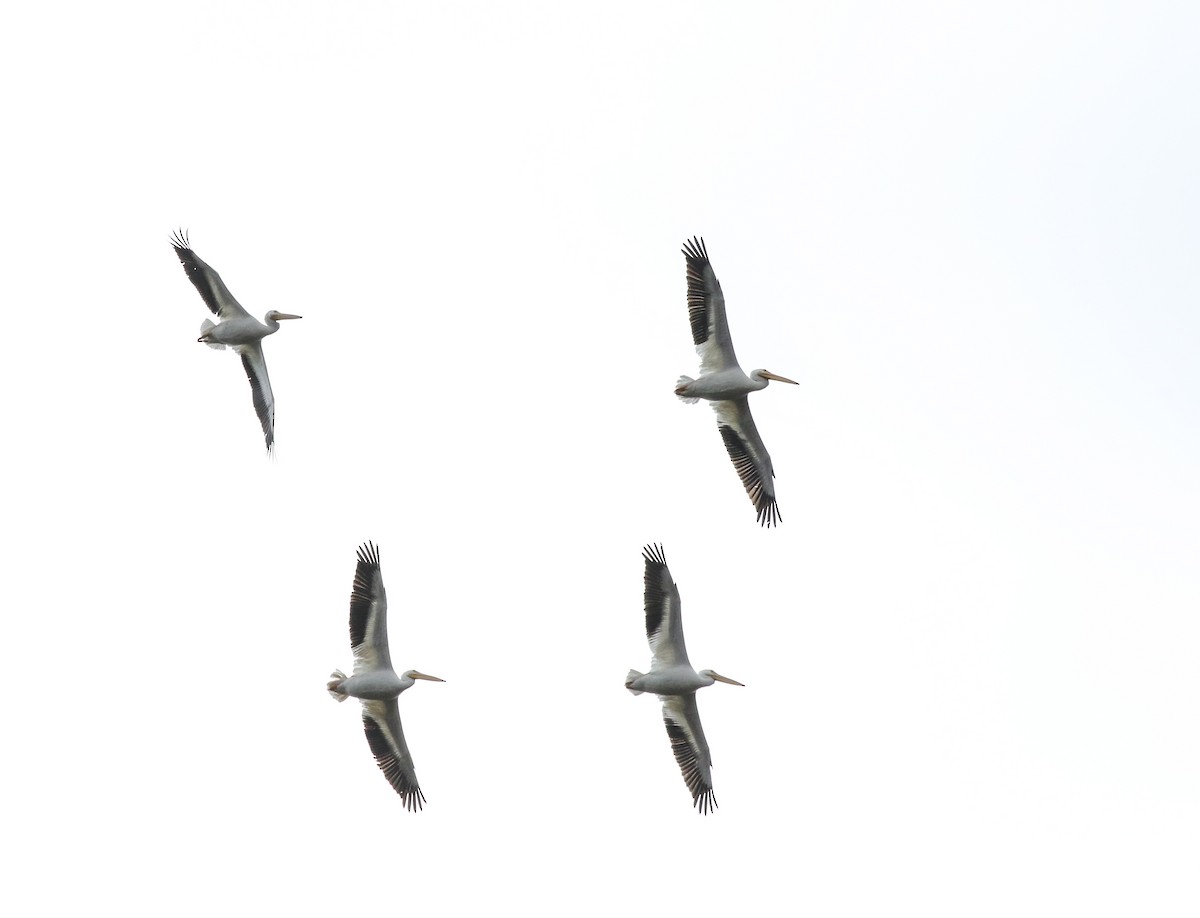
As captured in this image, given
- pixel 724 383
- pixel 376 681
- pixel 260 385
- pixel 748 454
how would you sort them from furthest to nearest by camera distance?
pixel 260 385 < pixel 748 454 < pixel 724 383 < pixel 376 681

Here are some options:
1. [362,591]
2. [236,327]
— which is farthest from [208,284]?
[362,591]

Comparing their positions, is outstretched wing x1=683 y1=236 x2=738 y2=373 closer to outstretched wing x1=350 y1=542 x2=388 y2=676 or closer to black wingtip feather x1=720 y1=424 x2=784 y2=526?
black wingtip feather x1=720 y1=424 x2=784 y2=526

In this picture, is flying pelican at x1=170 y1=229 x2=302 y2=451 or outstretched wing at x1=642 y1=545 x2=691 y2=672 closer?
outstretched wing at x1=642 y1=545 x2=691 y2=672

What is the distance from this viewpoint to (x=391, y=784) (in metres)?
20.2

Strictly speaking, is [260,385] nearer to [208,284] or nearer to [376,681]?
[208,284]

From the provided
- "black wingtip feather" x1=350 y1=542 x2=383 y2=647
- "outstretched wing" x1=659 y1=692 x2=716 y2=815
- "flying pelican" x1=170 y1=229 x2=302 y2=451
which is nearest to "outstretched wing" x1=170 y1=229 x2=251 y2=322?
Result: "flying pelican" x1=170 y1=229 x2=302 y2=451

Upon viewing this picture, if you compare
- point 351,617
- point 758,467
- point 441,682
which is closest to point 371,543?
point 351,617

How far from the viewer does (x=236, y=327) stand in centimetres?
2212

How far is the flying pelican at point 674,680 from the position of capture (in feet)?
65.9

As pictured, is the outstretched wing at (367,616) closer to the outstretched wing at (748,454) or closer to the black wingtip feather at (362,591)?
the black wingtip feather at (362,591)

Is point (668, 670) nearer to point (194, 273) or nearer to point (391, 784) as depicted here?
point (391, 784)

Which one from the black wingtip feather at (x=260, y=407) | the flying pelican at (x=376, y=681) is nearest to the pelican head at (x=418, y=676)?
the flying pelican at (x=376, y=681)

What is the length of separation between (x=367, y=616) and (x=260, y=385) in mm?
4629

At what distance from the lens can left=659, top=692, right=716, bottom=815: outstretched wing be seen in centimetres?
2048
